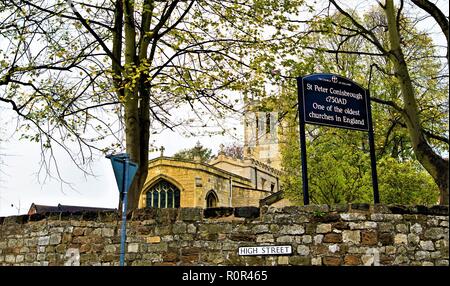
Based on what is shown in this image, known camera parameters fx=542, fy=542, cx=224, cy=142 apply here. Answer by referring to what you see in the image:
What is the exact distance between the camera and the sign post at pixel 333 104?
11.0 m

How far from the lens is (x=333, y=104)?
37.2ft

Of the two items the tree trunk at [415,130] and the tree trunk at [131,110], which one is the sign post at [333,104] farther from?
the tree trunk at [131,110]

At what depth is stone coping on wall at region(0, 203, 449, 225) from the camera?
31.0 feet

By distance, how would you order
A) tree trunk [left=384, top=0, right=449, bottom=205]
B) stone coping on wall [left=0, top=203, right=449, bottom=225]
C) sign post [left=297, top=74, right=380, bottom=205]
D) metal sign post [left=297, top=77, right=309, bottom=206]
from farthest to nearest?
1. sign post [left=297, top=74, right=380, bottom=205]
2. metal sign post [left=297, top=77, right=309, bottom=206]
3. tree trunk [left=384, top=0, right=449, bottom=205]
4. stone coping on wall [left=0, top=203, right=449, bottom=225]

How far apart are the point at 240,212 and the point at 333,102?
3260 mm

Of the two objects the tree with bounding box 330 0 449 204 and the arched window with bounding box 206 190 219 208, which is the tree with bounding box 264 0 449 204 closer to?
the tree with bounding box 330 0 449 204

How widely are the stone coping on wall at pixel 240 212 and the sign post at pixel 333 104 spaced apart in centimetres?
117

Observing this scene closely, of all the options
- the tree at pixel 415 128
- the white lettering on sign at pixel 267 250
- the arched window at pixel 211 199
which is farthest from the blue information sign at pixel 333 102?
the arched window at pixel 211 199

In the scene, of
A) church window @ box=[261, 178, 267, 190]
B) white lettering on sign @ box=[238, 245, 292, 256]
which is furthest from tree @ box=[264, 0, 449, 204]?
church window @ box=[261, 178, 267, 190]

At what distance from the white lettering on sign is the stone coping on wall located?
553 millimetres

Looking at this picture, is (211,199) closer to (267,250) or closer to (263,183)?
(263,183)

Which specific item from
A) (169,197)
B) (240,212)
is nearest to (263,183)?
(169,197)

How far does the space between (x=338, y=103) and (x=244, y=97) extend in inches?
168
